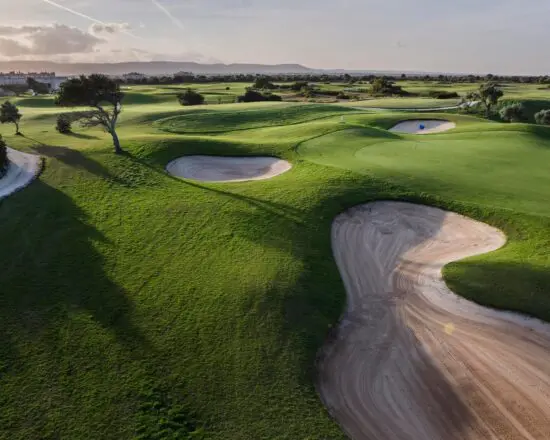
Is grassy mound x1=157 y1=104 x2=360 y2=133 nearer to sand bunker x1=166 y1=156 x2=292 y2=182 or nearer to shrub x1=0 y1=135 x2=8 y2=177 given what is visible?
sand bunker x1=166 y1=156 x2=292 y2=182

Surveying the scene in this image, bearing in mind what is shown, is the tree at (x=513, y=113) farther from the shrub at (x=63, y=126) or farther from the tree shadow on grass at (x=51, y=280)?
the tree shadow on grass at (x=51, y=280)

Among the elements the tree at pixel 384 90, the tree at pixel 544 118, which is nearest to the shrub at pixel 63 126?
the tree at pixel 544 118

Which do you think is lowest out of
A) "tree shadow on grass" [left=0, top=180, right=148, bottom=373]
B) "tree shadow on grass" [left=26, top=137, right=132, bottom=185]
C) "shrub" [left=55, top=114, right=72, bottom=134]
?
"tree shadow on grass" [left=0, top=180, right=148, bottom=373]

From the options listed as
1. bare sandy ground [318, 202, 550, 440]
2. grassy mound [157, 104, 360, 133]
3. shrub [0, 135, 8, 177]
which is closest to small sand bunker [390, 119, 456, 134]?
grassy mound [157, 104, 360, 133]

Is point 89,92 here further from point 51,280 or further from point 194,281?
point 194,281

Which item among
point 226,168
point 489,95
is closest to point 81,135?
point 226,168

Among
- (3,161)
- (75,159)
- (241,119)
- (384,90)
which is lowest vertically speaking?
(75,159)

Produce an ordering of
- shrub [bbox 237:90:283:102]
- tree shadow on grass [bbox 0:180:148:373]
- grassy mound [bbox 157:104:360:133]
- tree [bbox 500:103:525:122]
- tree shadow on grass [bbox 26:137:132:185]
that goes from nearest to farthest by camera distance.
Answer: tree shadow on grass [bbox 0:180:148:373] → tree shadow on grass [bbox 26:137:132:185] → grassy mound [bbox 157:104:360:133] → tree [bbox 500:103:525:122] → shrub [bbox 237:90:283:102]
